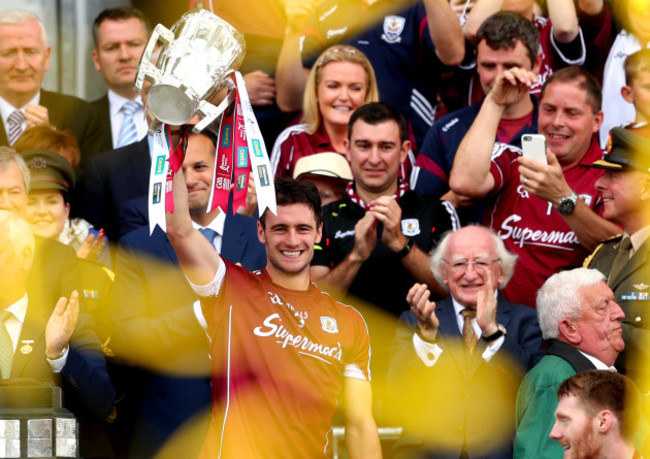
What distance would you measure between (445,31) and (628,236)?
1.92 meters

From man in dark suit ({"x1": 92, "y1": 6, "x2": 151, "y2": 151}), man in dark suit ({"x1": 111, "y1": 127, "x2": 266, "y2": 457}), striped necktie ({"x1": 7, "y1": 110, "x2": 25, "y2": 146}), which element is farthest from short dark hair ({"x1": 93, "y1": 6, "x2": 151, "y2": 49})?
man in dark suit ({"x1": 111, "y1": 127, "x2": 266, "y2": 457})

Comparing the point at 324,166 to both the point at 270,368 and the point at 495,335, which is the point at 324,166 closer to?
the point at 495,335

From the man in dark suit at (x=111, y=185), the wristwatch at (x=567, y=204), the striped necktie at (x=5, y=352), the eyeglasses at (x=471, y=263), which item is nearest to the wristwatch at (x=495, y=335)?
the eyeglasses at (x=471, y=263)

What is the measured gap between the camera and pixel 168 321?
5.76 meters

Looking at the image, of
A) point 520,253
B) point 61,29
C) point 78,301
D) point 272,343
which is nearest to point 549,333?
point 520,253

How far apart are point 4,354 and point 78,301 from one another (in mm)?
403

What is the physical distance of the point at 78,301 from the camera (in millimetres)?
5770

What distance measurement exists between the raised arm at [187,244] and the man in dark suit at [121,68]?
3079mm

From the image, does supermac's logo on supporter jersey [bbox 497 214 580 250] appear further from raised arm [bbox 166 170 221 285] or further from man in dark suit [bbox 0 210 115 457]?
man in dark suit [bbox 0 210 115 457]

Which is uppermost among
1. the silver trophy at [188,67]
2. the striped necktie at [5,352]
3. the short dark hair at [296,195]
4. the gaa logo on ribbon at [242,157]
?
the silver trophy at [188,67]

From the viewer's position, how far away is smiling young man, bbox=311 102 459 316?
6379mm

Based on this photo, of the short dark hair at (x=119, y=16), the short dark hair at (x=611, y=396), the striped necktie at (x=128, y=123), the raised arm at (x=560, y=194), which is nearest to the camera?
the short dark hair at (x=611, y=396)

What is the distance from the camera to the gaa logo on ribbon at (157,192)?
4.79m

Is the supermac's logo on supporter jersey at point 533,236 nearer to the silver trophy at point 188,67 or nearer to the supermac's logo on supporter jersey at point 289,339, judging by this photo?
the supermac's logo on supporter jersey at point 289,339
